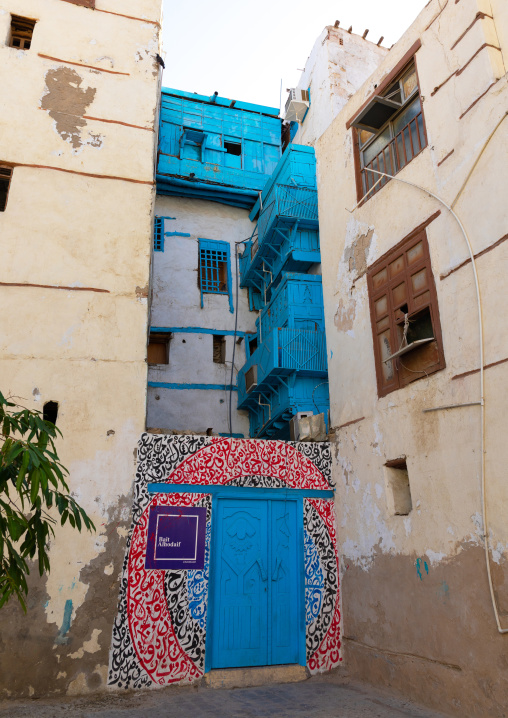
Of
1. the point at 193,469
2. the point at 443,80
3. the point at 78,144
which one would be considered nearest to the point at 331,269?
the point at 443,80

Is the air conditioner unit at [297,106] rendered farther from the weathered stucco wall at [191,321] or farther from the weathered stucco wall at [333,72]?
the weathered stucco wall at [191,321]

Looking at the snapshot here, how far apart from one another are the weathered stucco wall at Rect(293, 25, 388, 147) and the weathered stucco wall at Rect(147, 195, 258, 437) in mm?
3727

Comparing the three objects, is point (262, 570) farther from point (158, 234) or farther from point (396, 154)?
point (158, 234)

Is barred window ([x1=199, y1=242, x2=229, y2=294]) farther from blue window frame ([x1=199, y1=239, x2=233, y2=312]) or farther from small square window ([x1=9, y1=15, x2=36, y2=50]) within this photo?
small square window ([x1=9, y1=15, x2=36, y2=50])

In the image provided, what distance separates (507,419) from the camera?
5562 mm

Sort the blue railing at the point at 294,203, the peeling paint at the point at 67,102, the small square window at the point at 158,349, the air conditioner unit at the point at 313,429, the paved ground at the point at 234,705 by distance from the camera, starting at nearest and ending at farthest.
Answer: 1. the paved ground at the point at 234,705
2. the air conditioner unit at the point at 313,429
3. the peeling paint at the point at 67,102
4. the blue railing at the point at 294,203
5. the small square window at the point at 158,349

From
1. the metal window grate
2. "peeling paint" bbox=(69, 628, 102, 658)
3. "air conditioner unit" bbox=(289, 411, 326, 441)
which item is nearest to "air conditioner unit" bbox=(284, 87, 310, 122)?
the metal window grate

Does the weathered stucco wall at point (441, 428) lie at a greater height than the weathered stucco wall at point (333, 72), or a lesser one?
lesser

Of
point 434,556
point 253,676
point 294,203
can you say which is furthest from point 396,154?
point 253,676

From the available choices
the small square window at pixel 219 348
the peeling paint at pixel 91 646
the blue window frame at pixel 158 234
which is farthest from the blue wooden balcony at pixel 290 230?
the peeling paint at pixel 91 646

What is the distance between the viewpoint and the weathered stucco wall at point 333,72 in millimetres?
15102

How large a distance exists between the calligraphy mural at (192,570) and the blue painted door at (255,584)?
19 centimetres

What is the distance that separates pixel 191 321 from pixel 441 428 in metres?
9.47

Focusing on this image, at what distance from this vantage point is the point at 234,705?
6395 mm
